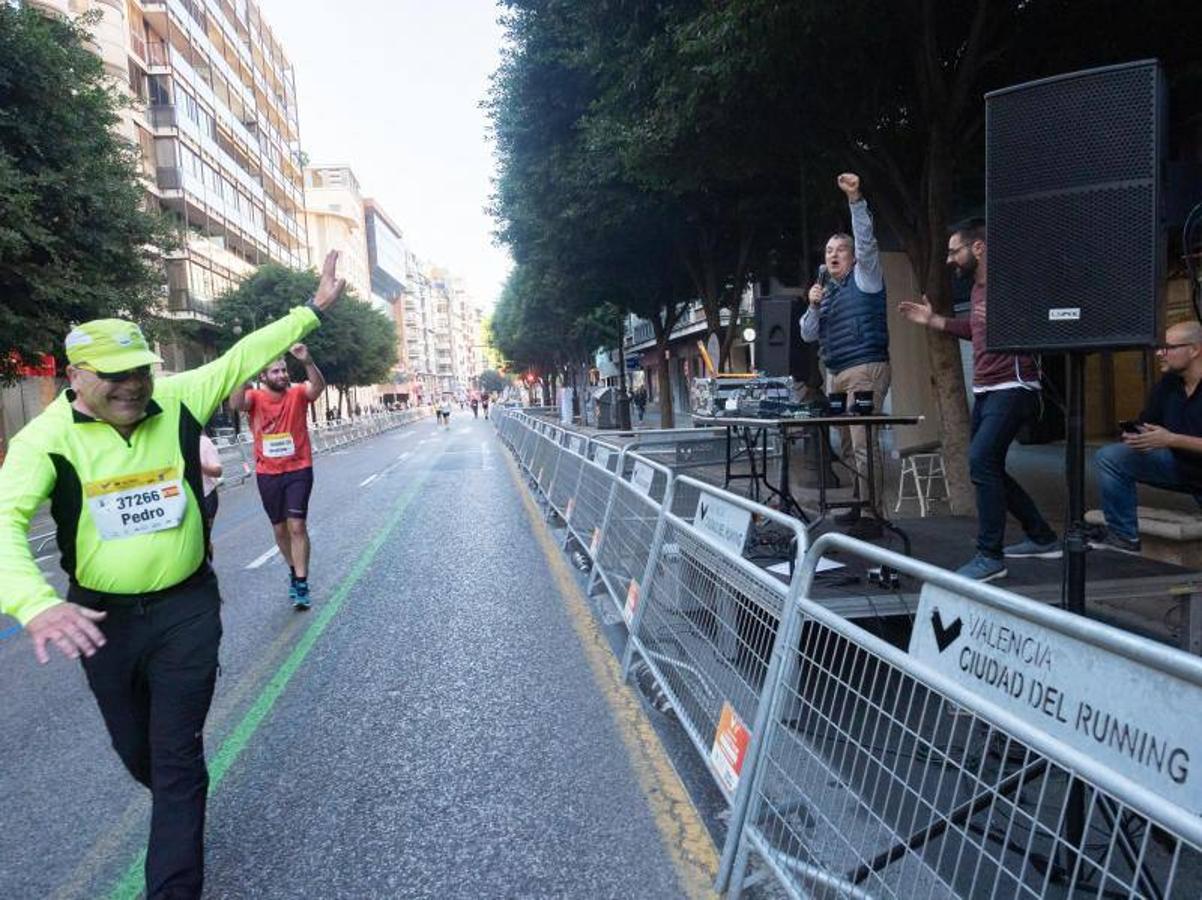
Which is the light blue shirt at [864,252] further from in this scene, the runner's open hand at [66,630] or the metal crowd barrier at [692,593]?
the runner's open hand at [66,630]

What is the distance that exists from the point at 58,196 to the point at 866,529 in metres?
16.1

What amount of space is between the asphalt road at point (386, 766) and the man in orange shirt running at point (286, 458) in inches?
17.3

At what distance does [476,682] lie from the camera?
16.4 ft

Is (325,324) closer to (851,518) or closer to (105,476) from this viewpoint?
(851,518)

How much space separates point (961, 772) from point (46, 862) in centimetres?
324

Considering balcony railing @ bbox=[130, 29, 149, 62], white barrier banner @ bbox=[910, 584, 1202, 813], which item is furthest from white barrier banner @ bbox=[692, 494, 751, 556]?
balcony railing @ bbox=[130, 29, 149, 62]

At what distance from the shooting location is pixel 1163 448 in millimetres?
4961

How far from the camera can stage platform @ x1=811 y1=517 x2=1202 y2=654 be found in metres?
4.23

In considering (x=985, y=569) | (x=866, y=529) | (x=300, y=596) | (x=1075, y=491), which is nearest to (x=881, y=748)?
(x=1075, y=491)

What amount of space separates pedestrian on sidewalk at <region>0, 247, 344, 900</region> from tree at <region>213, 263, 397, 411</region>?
120 ft

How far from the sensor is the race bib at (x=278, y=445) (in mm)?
6801

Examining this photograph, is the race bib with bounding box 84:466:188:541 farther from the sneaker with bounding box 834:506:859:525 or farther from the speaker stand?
the sneaker with bounding box 834:506:859:525

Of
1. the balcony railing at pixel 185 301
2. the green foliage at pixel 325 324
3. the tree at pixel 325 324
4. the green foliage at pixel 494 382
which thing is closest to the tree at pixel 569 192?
the tree at pixel 325 324

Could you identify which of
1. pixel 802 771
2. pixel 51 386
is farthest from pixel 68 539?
pixel 51 386
